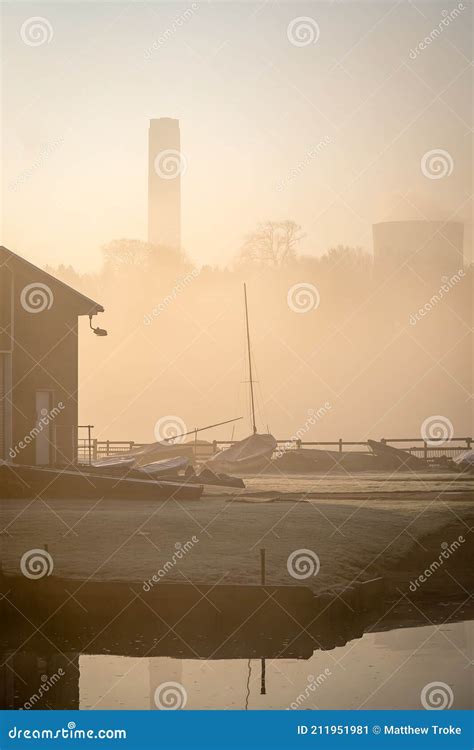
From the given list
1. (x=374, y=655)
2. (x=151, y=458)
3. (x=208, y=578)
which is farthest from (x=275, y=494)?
(x=151, y=458)

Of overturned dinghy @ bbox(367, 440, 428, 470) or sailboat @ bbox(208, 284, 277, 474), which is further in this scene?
overturned dinghy @ bbox(367, 440, 428, 470)

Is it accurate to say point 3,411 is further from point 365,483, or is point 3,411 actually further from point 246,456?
point 246,456

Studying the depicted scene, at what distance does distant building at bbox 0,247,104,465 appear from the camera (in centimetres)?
3669

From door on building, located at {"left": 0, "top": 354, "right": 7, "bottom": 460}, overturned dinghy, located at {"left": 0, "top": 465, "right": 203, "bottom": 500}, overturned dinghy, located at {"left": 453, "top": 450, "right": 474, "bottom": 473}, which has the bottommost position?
overturned dinghy, located at {"left": 0, "top": 465, "right": 203, "bottom": 500}

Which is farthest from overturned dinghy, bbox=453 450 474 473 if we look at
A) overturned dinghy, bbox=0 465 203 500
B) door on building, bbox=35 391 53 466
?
overturned dinghy, bbox=0 465 203 500

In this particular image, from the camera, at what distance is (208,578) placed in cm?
1970

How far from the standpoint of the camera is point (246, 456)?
65.2 metres

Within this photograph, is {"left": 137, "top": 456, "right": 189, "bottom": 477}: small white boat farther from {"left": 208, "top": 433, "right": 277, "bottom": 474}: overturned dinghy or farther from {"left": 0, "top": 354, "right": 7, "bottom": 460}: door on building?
A: {"left": 208, "top": 433, "right": 277, "bottom": 474}: overturned dinghy

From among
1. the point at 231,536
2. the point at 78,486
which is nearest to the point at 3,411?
the point at 78,486

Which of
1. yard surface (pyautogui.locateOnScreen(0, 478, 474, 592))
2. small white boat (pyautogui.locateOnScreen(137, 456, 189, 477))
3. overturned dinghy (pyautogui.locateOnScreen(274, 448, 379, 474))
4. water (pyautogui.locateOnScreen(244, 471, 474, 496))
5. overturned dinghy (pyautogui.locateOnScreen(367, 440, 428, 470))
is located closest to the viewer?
yard surface (pyautogui.locateOnScreen(0, 478, 474, 592))

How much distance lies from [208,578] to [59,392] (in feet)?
69.4

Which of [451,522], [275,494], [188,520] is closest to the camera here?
[188,520]

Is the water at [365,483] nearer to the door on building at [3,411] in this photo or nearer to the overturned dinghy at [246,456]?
the overturned dinghy at [246,456]

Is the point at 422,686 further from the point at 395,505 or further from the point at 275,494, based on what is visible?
the point at 275,494
